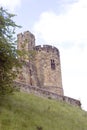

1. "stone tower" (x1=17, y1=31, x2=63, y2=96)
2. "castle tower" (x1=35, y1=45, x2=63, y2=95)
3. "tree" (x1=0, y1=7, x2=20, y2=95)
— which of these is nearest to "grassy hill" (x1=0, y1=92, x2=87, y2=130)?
"tree" (x1=0, y1=7, x2=20, y2=95)

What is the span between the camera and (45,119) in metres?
25.2

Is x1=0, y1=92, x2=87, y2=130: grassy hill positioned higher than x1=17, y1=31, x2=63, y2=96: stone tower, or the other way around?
x1=17, y1=31, x2=63, y2=96: stone tower

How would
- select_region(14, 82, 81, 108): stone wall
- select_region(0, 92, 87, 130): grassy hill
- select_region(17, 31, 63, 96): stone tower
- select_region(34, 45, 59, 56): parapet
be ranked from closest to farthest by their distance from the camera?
select_region(0, 92, 87, 130): grassy hill < select_region(14, 82, 81, 108): stone wall < select_region(17, 31, 63, 96): stone tower < select_region(34, 45, 59, 56): parapet

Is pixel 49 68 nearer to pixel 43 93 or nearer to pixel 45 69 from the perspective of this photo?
pixel 45 69

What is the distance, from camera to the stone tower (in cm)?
5097

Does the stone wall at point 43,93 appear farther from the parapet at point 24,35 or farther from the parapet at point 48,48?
the parapet at point 24,35

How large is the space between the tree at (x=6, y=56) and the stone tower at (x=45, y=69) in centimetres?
2424

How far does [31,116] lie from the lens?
81.3 ft

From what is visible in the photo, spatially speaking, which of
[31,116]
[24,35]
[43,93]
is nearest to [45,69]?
[24,35]

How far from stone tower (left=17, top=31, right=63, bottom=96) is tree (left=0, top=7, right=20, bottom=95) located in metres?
24.2

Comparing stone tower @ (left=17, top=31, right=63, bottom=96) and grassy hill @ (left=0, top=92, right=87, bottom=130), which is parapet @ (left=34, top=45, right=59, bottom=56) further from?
grassy hill @ (left=0, top=92, right=87, bottom=130)

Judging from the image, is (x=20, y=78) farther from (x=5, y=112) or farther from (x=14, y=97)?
(x=5, y=112)

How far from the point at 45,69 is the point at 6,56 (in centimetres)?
2800

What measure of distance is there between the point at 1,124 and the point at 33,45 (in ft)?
113
